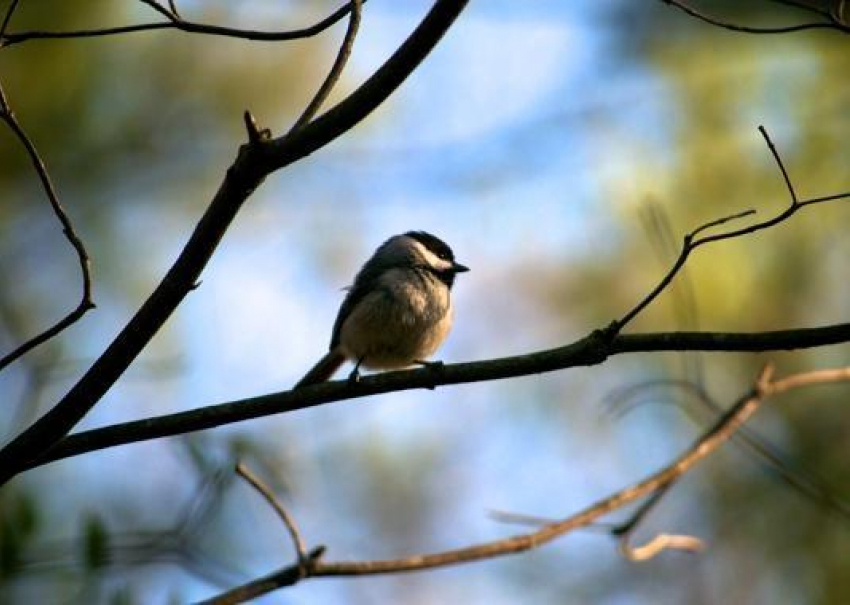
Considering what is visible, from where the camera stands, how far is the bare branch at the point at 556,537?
2.71 metres

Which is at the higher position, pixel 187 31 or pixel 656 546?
pixel 187 31

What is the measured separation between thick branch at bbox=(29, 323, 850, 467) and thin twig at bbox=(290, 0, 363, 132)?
697mm

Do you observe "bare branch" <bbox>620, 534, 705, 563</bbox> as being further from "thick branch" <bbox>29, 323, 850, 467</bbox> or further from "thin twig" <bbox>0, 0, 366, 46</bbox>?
"thin twig" <bbox>0, 0, 366, 46</bbox>

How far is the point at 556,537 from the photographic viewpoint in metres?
3.24

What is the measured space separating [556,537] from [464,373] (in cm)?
81

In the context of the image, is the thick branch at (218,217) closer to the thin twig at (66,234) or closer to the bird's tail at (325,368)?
the thin twig at (66,234)

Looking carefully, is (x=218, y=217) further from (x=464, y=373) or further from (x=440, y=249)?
(x=440, y=249)

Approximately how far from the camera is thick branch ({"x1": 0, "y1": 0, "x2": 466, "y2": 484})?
2.16 metres

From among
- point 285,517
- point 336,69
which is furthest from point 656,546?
point 336,69

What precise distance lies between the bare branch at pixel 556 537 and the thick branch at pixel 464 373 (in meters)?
0.41

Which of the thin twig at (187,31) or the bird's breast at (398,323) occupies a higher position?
the bird's breast at (398,323)

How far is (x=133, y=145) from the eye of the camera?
344 inches

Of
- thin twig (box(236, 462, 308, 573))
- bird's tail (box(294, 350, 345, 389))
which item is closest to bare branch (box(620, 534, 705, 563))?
thin twig (box(236, 462, 308, 573))

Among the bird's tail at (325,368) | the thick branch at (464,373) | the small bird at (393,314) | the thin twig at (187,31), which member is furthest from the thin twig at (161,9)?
the bird's tail at (325,368)
